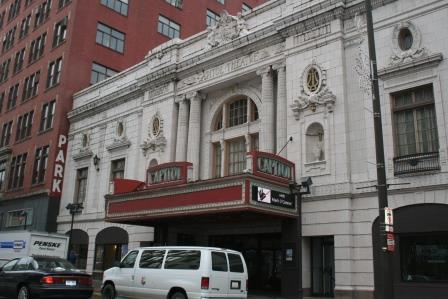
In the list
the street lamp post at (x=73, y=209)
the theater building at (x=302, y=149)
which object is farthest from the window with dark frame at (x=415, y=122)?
the street lamp post at (x=73, y=209)

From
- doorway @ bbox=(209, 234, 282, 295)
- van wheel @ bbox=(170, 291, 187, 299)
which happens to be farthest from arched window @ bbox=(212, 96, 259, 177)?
van wheel @ bbox=(170, 291, 187, 299)

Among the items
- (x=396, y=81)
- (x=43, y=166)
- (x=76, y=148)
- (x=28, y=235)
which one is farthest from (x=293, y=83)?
(x=43, y=166)

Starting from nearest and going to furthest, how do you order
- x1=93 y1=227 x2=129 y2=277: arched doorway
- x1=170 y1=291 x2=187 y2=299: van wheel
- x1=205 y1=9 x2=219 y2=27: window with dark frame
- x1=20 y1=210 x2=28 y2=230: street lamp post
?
x1=170 y1=291 x2=187 y2=299: van wheel → x1=93 y1=227 x2=129 y2=277: arched doorway → x1=20 y1=210 x2=28 y2=230: street lamp post → x1=205 y1=9 x2=219 y2=27: window with dark frame

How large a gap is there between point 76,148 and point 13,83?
1658cm

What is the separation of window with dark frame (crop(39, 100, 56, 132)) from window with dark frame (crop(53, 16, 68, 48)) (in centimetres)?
535

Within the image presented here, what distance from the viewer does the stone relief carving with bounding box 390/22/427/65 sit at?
1939 cm

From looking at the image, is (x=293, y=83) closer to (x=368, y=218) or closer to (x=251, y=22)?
(x=251, y=22)

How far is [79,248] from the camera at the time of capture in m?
34.5

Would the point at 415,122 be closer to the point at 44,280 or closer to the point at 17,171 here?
the point at 44,280

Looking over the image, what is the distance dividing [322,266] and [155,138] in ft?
43.4

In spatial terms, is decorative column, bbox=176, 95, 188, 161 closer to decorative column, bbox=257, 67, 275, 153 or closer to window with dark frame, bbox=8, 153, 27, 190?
decorative column, bbox=257, 67, 275, 153

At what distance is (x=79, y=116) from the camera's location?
38.0 metres

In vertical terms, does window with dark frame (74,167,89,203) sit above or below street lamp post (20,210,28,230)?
above

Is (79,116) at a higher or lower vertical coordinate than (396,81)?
higher
